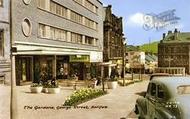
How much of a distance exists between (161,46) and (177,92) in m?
104

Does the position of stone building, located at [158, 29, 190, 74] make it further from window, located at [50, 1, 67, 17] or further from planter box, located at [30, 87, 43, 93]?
planter box, located at [30, 87, 43, 93]

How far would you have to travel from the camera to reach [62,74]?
4469 centimetres

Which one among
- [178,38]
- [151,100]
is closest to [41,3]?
[151,100]

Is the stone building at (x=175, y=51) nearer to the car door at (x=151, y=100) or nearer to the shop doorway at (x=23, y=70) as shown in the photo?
the shop doorway at (x=23, y=70)

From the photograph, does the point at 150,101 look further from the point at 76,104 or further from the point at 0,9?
the point at 0,9

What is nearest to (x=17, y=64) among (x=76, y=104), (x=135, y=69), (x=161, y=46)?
(x=76, y=104)

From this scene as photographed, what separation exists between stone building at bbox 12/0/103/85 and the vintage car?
1462cm

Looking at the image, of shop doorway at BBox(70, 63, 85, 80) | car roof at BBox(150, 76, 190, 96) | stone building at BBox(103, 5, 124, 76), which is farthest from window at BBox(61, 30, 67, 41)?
car roof at BBox(150, 76, 190, 96)

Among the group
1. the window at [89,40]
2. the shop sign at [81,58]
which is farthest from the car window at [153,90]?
the window at [89,40]

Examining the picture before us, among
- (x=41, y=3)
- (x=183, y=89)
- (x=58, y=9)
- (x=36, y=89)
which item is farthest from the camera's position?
(x=58, y=9)

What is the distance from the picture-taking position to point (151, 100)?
1164 centimetres

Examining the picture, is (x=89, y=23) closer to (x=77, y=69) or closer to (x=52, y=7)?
(x=77, y=69)

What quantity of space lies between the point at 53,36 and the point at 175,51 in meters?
71.8

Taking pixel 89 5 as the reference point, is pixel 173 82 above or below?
below
